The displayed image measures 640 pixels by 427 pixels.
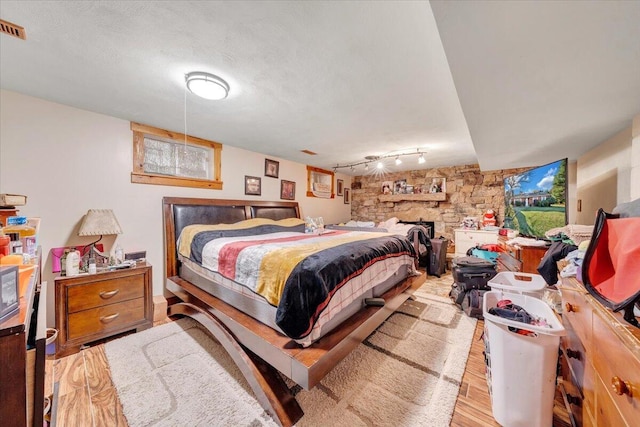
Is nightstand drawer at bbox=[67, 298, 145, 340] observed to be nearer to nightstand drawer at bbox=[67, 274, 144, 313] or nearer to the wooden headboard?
nightstand drawer at bbox=[67, 274, 144, 313]

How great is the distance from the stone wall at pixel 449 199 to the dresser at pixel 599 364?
3779 mm

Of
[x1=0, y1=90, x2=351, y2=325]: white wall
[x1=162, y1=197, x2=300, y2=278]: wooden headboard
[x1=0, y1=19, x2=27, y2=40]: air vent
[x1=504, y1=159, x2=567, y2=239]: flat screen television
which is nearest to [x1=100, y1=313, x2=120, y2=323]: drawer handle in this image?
[x1=0, y1=90, x2=351, y2=325]: white wall

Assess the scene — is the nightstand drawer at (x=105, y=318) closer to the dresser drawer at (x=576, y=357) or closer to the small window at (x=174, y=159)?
the small window at (x=174, y=159)

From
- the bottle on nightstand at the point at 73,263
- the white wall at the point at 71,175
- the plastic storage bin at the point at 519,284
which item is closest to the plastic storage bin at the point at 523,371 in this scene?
the plastic storage bin at the point at 519,284

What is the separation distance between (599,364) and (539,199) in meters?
2.35

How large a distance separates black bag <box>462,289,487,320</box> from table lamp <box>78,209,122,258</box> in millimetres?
3820

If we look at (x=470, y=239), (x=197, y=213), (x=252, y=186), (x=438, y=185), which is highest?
(x=438, y=185)

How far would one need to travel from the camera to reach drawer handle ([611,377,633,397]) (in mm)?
654

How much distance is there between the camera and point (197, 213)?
10.4ft

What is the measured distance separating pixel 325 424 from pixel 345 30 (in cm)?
221

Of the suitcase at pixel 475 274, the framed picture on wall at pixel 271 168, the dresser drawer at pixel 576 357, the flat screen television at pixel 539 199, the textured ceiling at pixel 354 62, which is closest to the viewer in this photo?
the textured ceiling at pixel 354 62

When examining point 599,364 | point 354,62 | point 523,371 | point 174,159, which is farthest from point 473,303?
point 174,159

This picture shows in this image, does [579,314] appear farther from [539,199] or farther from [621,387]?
[539,199]

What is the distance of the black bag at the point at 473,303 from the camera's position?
255cm
